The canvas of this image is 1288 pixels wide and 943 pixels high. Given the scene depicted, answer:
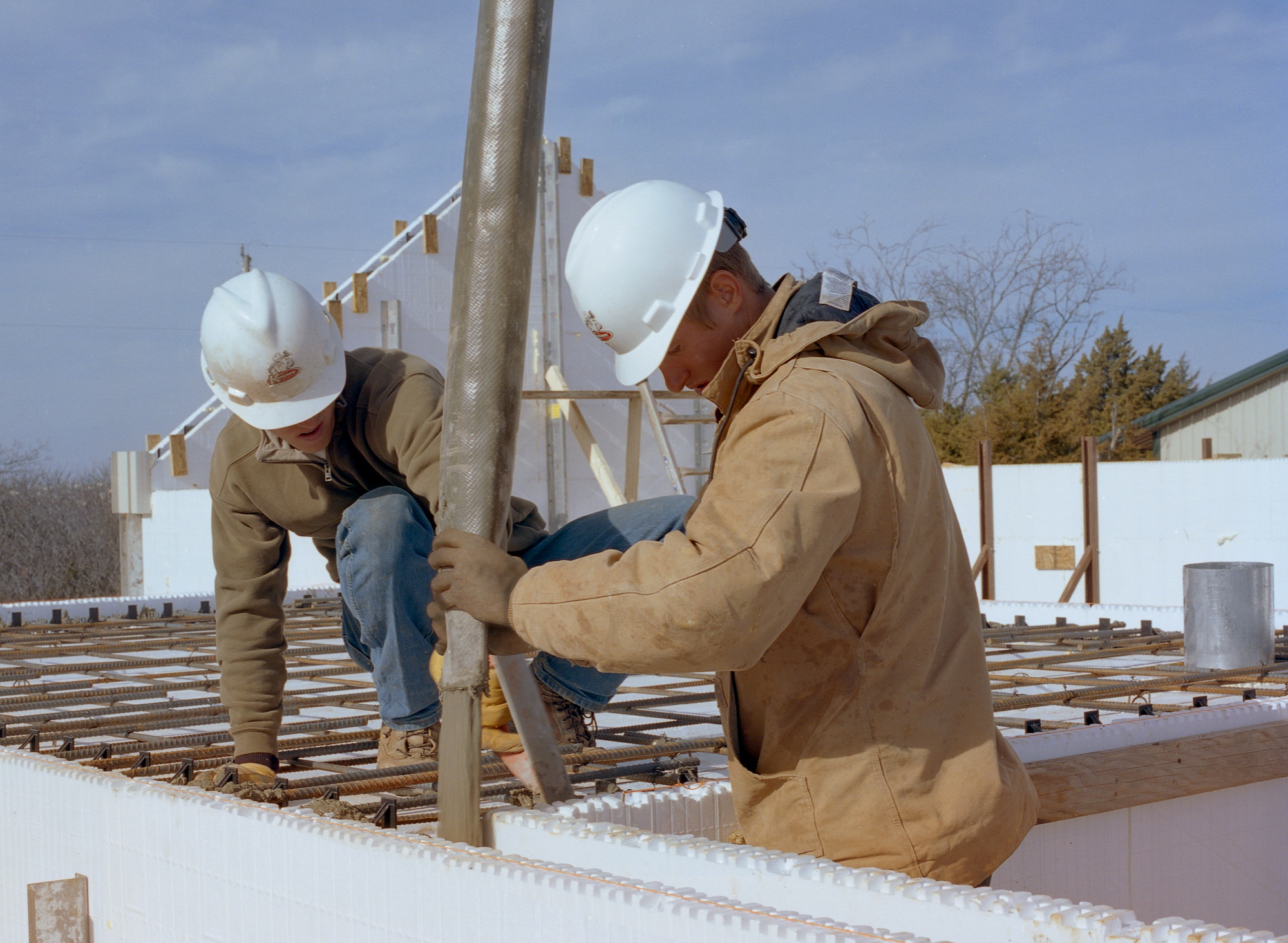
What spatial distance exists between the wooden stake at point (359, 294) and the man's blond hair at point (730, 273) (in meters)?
14.8

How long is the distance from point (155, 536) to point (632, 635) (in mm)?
14845

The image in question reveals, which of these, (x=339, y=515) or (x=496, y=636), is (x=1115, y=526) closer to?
(x=339, y=515)

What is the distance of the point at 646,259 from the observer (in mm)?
2160

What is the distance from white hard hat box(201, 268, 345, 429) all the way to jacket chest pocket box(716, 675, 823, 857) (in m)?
1.53

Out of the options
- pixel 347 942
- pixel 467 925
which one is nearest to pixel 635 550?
pixel 467 925

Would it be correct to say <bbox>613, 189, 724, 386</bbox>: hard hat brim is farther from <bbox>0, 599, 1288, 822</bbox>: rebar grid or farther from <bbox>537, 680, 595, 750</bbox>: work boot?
<bbox>537, 680, 595, 750</bbox>: work boot

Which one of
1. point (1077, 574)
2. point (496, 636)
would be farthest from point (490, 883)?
point (1077, 574)

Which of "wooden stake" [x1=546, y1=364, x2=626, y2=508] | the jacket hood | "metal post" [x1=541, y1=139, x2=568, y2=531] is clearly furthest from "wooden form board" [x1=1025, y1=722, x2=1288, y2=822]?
"metal post" [x1=541, y1=139, x2=568, y2=531]

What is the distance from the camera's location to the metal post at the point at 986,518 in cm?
1286

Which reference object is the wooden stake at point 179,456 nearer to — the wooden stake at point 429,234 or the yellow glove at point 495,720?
the wooden stake at point 429,234

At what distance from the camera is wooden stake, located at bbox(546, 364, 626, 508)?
17.0 meters

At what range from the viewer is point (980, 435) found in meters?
22.1

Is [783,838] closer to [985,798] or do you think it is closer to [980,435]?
[985,798]

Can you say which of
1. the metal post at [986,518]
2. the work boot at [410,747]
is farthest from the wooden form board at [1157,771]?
the metal post at [986,518]
